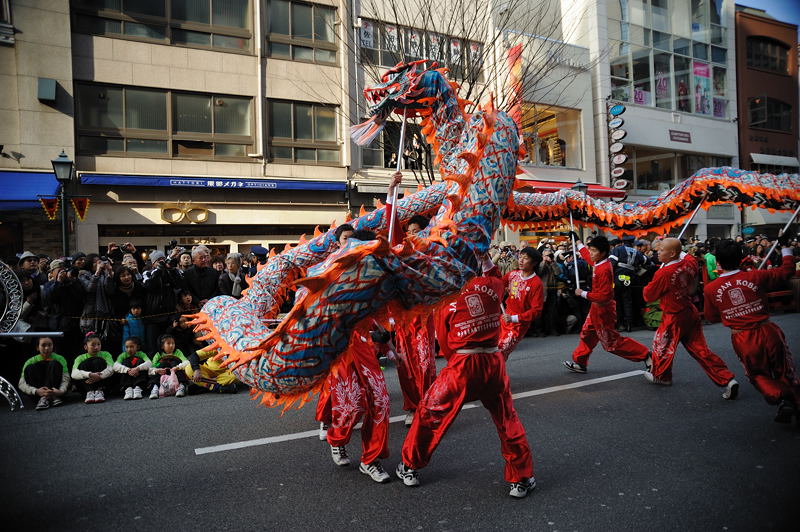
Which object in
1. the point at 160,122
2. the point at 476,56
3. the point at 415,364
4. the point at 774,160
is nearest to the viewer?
the point at 415,364

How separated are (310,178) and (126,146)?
4.60 m

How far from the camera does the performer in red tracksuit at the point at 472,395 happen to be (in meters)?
3.22

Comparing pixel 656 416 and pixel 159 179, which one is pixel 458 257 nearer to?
pixel 656 416

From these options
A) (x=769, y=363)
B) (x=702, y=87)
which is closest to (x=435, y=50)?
(x=769, y=363)

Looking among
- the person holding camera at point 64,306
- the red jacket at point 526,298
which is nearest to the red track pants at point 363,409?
the red jacket at point 526,298

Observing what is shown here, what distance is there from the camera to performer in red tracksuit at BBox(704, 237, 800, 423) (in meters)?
4.36

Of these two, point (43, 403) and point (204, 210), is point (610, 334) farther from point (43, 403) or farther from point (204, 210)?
point (204, 210)

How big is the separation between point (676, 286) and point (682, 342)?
1.96 ft

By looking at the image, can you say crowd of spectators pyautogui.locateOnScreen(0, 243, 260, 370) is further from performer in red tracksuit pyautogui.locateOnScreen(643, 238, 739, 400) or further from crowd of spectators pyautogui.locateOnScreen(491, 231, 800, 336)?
performer in red tracksuit pyautogui.locateOnScreen(643, 238, 739, 400)

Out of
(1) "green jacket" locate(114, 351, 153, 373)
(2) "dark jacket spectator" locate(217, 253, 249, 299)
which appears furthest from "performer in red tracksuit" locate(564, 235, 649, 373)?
(1) "green jacket" locate(114, 351, 153, 373)

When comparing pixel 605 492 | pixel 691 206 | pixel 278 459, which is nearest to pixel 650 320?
pixel 691 206

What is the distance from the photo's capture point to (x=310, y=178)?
48.8 feet

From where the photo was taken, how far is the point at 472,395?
132 inches

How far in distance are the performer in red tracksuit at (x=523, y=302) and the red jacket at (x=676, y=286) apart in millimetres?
1198
